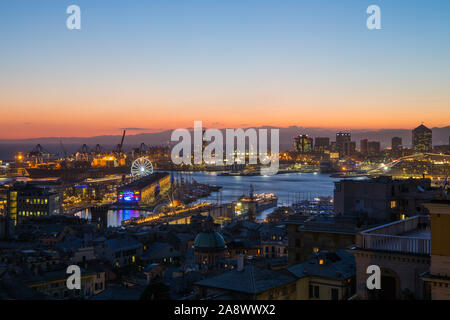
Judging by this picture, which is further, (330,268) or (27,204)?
(27,204)

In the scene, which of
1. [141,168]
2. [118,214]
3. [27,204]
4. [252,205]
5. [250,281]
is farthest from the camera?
[141,168]

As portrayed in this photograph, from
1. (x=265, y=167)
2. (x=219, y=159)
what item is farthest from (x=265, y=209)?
(x=219, y=159)

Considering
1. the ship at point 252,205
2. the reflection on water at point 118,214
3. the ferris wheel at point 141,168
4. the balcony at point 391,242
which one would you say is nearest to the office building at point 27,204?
the reflection on water at point 118,214

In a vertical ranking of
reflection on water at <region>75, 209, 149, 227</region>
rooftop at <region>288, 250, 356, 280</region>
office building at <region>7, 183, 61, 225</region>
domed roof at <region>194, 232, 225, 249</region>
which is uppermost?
rooftop at <region>288, 250, 356, 280</region>

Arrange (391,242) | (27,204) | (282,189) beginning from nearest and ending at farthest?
(391,242) < (27,204) < (282,189)

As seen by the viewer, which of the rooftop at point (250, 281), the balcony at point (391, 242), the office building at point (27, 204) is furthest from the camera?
Result: the office building at point (27, 204)

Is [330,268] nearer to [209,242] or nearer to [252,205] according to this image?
[209,242]

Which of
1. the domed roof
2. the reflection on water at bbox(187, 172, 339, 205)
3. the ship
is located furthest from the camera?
the reflection on water at bbox(187, 172, 339, 205)

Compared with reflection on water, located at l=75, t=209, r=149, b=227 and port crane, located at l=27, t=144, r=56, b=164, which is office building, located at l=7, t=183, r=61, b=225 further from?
port crane, located at l=27, t=144, r=56, b=164

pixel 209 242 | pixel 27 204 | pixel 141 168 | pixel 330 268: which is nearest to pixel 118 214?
pixel 27 204

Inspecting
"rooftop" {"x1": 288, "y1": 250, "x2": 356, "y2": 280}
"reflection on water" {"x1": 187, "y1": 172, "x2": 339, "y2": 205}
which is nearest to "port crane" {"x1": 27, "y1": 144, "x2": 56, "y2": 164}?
"reflection on water" {"x1": 187, "y1": 172, "x2": 339, "y2": 205}

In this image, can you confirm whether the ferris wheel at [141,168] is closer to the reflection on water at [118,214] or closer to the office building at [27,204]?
the reflection on water at [118,214]

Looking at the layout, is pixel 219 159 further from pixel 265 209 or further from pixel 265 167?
pixel 265 209
